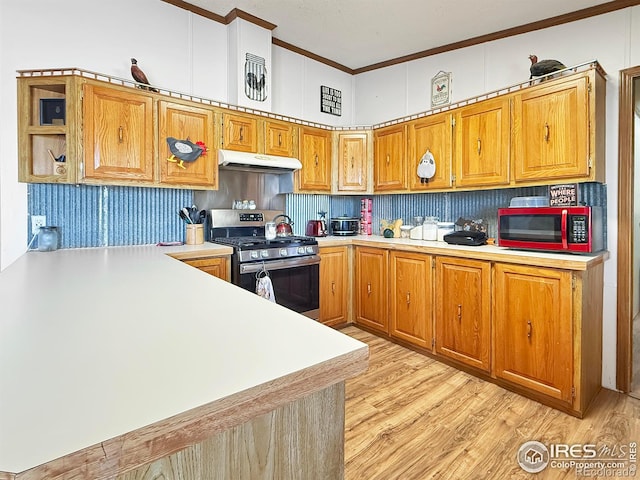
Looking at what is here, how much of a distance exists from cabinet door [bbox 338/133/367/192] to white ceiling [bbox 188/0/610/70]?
0.93 meters

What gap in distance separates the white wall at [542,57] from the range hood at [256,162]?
1.42 meters

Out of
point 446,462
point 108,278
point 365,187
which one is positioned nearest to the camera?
point 108,278

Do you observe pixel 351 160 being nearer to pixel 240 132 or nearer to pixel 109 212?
pixel 240 132

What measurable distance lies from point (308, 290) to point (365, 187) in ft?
4.31

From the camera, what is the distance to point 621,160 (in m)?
2.44

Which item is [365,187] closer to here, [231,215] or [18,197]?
[231,215]

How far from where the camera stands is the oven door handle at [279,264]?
2.74m

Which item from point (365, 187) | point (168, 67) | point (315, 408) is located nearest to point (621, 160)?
point (365, 187)

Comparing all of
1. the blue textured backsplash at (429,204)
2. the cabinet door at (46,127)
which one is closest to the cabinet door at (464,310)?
the blue textured backsplash at (429,204)

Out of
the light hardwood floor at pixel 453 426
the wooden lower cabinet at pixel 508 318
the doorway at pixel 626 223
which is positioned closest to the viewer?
the light hardwood floor at pixel 453 426

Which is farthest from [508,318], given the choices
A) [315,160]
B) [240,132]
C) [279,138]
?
[240,132]

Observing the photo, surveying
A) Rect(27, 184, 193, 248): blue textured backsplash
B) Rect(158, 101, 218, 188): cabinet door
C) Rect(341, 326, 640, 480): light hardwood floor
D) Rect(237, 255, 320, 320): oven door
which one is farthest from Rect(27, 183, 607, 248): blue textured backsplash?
Rect(341, 326, 640, 480): light hardwood floor

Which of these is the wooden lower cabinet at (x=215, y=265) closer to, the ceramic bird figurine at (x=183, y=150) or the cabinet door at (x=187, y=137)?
the cabinet door at (x=187, y=137)

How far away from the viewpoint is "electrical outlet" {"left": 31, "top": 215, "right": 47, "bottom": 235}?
7.77 ft
